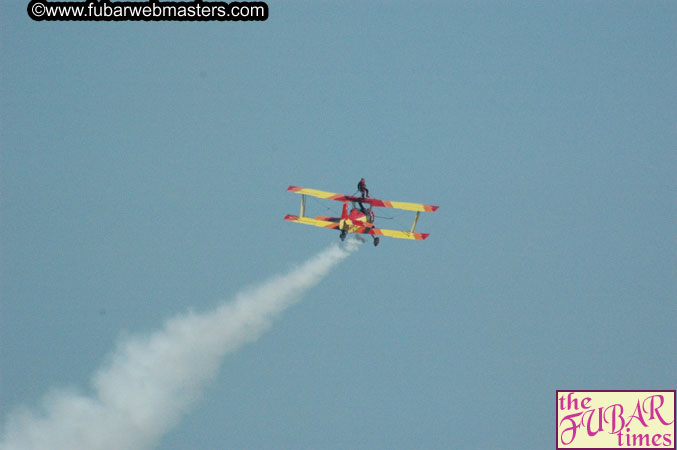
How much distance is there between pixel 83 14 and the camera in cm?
5534

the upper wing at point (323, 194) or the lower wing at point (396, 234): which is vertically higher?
the upper wing at point (323, 194)

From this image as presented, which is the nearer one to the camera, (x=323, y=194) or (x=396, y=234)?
(x=396, y=234)

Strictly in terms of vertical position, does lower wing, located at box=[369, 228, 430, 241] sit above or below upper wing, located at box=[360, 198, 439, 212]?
below

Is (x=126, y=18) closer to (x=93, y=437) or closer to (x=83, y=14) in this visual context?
(x=83, y=14)

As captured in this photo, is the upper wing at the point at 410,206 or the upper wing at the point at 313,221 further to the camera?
the upper wing at the point at 410,206

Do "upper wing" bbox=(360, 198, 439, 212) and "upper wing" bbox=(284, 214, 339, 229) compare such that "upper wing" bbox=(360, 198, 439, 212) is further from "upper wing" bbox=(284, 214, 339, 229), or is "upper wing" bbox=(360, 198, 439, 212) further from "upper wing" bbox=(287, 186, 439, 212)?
"upper wing" bbox=(284, 214, 339, 229)

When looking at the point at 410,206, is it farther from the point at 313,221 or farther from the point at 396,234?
the point at 313,221

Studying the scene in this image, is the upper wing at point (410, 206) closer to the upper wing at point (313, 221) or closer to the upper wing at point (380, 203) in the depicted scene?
the upper wing at point (380, 203)

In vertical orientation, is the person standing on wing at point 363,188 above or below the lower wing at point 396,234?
above

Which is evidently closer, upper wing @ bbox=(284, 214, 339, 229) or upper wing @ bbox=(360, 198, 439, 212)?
upper wing @ bbox=(284, 214, 339, 229)

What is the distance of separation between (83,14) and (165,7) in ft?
12.2

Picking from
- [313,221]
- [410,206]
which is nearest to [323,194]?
[313,221]

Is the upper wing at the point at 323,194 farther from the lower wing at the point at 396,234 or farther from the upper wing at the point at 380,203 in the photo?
the lower wing at the point at 396,234

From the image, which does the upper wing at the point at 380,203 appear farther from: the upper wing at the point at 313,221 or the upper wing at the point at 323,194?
the upper wing at the point at 313,221
